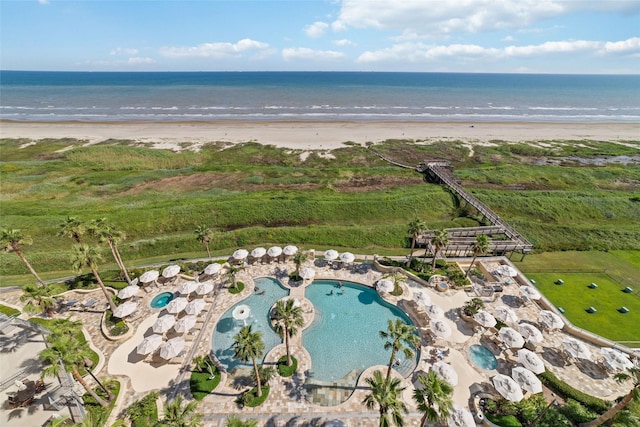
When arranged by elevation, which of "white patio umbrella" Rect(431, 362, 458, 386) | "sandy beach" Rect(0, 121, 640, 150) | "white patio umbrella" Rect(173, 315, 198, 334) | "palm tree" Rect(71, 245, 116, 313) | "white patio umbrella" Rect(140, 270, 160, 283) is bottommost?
"white patio umbrella" Rect(431, 362, 458, 386)

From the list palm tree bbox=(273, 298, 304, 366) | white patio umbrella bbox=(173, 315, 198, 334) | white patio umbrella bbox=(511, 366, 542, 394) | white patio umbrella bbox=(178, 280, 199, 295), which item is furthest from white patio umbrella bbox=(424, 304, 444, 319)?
white patio umbrella bbox=(178, 280, 199, 295)

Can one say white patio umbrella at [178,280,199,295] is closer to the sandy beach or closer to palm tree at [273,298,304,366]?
palm tree at [273,298,304,366]

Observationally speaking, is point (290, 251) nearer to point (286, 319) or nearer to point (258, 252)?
point (258, 252)

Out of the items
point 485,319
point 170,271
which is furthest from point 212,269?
point 485,319

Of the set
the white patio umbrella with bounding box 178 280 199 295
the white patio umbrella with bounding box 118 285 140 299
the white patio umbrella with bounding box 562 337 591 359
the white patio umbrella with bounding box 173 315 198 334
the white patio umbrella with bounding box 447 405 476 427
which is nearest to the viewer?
the white patio umbrella with bounding box 447 405 476 427

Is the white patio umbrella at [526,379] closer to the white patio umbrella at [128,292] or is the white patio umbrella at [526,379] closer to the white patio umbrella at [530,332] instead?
the white patio umbrella at [530,332]

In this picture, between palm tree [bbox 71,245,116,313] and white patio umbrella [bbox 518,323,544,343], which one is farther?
palm tree [bbox 71,245,116,313]

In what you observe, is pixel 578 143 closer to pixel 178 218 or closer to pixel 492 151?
pixel 492 151

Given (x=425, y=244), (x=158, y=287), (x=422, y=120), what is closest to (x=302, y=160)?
(x=425, y=244)
